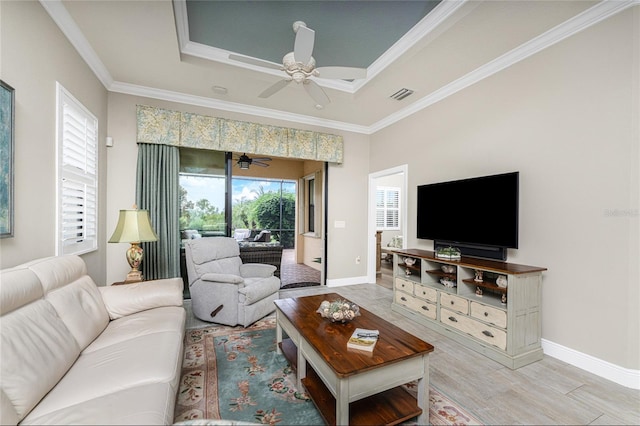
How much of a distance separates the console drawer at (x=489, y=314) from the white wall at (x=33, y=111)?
3660 millimetres

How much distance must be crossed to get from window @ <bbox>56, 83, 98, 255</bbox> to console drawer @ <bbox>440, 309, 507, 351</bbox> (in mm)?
3740

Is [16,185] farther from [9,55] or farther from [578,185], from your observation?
[578,185]

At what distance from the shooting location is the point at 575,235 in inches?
94.0

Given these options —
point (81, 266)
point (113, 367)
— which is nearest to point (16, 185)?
point (81, 266)

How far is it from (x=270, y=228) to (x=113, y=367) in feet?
23.5

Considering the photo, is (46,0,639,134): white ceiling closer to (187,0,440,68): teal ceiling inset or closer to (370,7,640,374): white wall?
(187,0,440,68): teal ceiling inset

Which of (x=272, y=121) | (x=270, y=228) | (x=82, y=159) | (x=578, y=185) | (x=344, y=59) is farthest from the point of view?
(x=270, y=228)

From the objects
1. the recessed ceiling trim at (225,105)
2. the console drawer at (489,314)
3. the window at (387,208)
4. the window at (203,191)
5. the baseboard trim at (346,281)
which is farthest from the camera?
the window at (387,208)

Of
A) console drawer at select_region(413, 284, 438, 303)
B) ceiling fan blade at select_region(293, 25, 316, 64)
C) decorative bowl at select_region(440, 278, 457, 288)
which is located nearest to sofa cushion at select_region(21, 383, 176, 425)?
ceiling fan blade at select_region(293, 25, 316, 64)

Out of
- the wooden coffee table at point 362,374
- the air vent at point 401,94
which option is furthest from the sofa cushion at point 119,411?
the air vent at point 401,94

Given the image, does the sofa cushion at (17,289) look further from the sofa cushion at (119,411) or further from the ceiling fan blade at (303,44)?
the ceiling fan blade at (303,44)

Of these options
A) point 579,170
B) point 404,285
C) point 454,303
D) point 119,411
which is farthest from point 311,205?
point 119,411

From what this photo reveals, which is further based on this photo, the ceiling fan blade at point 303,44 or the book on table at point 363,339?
the ceiling fan blade at point 303,44

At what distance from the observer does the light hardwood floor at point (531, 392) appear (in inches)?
68.1
